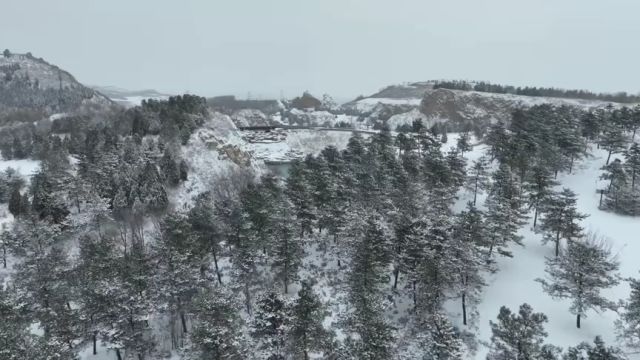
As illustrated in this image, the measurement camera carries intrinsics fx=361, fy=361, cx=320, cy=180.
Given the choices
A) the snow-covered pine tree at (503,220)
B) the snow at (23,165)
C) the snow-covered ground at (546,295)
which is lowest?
the snow-covered ground at (546,295)

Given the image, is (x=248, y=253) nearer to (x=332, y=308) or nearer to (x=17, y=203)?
(x=332, y=308)

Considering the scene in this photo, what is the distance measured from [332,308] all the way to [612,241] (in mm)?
34999

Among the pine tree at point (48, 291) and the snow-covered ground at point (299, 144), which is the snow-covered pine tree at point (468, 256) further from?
the snow-covered ground at point (299, 144)

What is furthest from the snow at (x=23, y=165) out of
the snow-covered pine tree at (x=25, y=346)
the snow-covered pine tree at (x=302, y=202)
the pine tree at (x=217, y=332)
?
the pine tree at (x=217, y=332)

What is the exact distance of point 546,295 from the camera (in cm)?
3794

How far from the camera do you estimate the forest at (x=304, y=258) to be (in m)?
28.8

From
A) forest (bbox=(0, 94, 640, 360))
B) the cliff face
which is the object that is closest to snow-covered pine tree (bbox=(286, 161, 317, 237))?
forest (bbox=(0, 94, 640, 360))

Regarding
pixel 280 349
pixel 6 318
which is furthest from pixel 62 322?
pixel 280 349

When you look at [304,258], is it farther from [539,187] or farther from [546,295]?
[539,187]

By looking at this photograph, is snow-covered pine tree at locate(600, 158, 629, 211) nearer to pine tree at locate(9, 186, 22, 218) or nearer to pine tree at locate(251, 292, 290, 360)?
pine tree at locate(251, 292, 290, 360)

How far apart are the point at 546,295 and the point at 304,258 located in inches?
1087

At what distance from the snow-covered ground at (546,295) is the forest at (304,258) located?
1.03 m

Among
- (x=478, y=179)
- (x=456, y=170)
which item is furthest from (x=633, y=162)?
(x=456, y=170)

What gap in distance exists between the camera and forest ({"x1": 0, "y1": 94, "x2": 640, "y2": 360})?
28.8m
